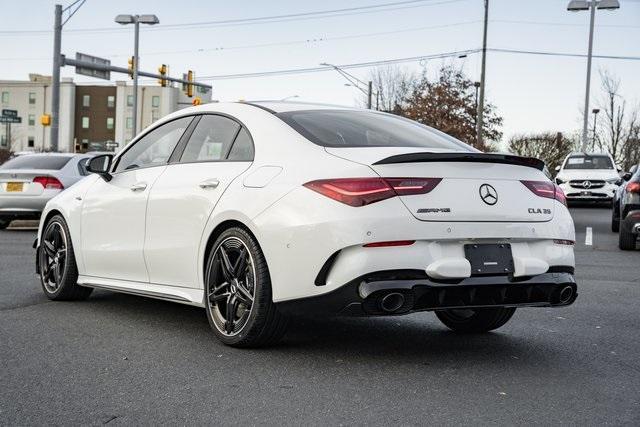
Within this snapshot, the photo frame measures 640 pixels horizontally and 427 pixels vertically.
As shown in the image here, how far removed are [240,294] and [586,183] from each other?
73.5 ft

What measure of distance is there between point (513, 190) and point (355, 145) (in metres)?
0.94

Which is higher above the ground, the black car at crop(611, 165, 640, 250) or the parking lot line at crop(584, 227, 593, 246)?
the black car at crop(611, 165, 640, 250)

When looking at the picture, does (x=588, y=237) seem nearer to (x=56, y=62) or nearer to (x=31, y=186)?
(x=31, y=186)

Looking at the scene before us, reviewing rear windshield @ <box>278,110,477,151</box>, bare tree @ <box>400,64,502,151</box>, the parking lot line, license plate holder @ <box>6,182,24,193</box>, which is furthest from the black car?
bare tree @ <box>400,64,502,151</box>

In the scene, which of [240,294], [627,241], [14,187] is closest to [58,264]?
[240,294]

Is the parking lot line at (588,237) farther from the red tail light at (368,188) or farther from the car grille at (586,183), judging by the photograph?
the red tail light at (368,188)

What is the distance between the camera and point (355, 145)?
522 cm

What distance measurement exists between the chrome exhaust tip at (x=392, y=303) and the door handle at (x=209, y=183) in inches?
54.4

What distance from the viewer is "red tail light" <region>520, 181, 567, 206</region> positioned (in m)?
5.23

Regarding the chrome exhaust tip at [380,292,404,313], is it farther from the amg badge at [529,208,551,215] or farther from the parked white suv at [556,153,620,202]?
the parked white suv at [556,153,620,202]

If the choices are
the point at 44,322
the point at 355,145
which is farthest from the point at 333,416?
the point at 44,322

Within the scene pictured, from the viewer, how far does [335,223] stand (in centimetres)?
466

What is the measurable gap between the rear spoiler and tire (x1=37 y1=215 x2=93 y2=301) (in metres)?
3.38

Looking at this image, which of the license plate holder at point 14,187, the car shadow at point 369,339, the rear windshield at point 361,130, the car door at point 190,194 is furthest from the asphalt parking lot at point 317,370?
the license plate holder at point 14,187
